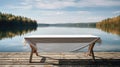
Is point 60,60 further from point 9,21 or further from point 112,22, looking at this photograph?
point 112,22

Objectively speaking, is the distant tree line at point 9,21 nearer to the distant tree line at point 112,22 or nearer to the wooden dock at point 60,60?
the distant tree line at point 112,22

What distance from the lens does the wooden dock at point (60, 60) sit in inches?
278

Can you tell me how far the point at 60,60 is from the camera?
7.62 m

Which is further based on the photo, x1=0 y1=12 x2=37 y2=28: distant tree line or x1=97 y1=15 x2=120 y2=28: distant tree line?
x1=97 y1=15 x2=120 y2=28: distant tree line

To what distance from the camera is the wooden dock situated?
7066mm

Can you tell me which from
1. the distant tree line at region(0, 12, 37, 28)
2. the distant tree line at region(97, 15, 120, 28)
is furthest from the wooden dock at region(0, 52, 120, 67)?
the distant tree line at region(97, 15, 120, 28)

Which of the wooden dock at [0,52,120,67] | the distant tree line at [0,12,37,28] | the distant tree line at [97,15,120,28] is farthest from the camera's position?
the distant tree line at [97,15,120,28]

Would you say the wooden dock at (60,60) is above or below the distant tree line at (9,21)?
above

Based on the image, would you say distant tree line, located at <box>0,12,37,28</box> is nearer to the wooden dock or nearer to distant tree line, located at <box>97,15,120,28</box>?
distant tree line, located at <box>97,15,120,28</box>

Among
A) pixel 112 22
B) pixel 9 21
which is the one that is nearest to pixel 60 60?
pixel 9 21

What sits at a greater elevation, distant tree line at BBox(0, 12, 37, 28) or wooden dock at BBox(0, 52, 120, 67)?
wooden dock at BBox(0, 52, 120, 67)

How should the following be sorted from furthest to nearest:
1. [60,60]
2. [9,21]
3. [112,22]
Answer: [112,22]
[9,21]
[60,60]

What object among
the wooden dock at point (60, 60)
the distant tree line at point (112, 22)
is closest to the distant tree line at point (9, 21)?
the distant tree line at point (112, 22)

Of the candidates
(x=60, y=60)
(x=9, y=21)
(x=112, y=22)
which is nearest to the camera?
(x=60, y=60)
